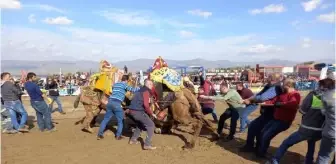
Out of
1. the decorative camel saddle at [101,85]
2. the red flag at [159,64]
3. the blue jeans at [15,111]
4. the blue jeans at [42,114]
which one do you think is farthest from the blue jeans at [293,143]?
the blue jeans at [15,111]

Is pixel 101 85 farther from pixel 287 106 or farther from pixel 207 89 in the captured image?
pixel 287 106

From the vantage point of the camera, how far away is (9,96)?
854cm

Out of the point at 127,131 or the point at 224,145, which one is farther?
the point at 127,131

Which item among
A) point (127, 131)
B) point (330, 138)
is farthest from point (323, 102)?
point (127, 131)

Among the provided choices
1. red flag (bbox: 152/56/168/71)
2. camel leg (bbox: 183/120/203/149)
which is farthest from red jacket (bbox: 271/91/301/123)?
red flag (bbox: 152/56/168/71)

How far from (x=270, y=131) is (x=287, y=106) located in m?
0.53

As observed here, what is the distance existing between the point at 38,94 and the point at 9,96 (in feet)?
2.42

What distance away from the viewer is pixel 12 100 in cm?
861

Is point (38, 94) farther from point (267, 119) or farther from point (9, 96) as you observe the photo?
point (267, 119)

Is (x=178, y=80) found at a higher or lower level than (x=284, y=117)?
higher

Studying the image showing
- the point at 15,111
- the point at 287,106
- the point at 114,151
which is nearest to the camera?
the point at 287,106

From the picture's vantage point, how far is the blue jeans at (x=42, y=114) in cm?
852

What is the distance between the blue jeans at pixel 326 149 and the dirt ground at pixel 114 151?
48.7 inches

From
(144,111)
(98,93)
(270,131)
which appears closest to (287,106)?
(270,131)
